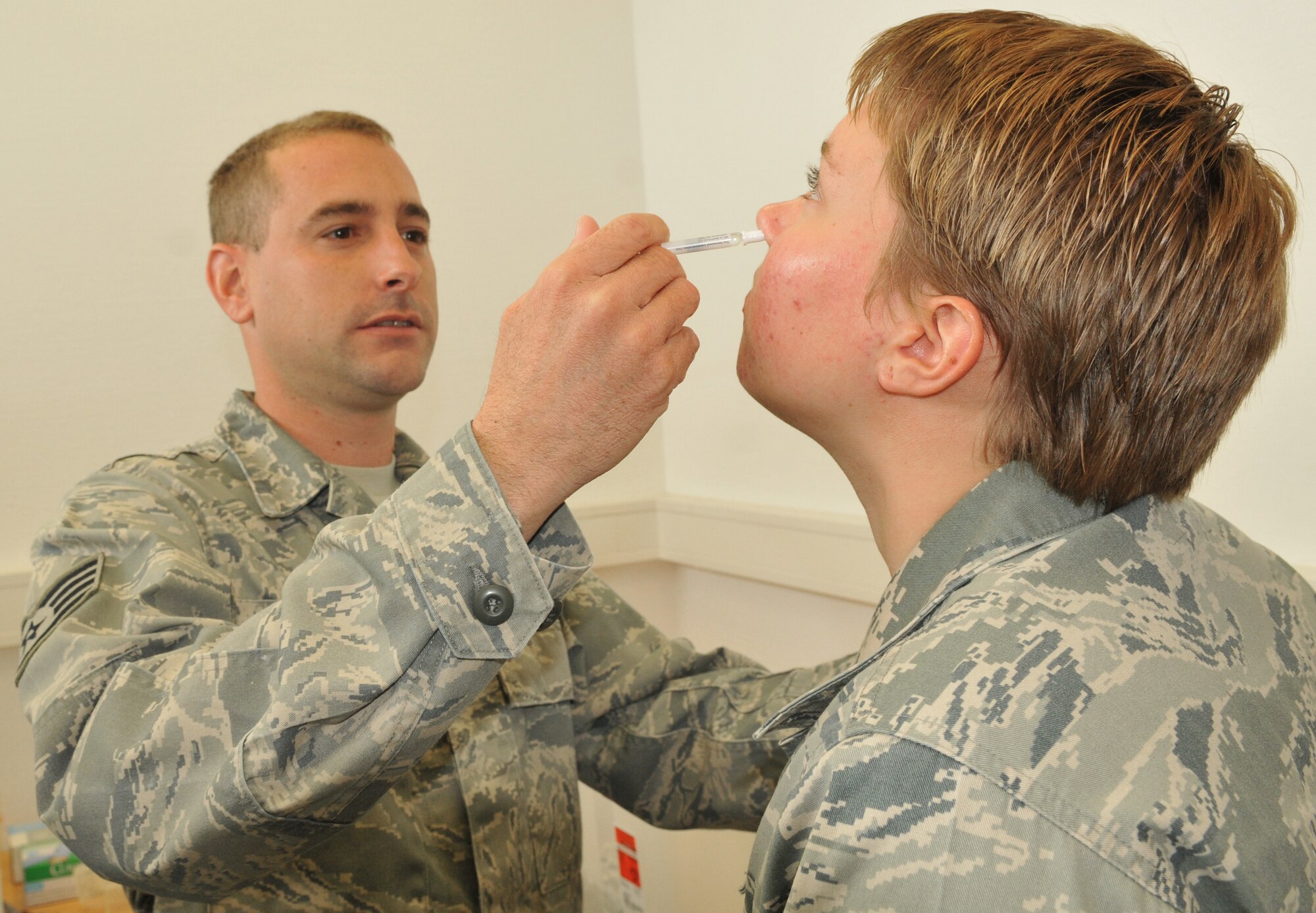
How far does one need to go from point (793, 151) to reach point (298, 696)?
5.30 ft

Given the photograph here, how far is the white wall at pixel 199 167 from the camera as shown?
194 centimetres

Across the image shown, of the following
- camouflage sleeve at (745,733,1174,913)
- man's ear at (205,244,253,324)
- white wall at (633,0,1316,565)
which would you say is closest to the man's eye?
camouflage sleeve at (745,733,1174,913)

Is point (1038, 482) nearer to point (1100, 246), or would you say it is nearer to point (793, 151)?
point (1100, 246)

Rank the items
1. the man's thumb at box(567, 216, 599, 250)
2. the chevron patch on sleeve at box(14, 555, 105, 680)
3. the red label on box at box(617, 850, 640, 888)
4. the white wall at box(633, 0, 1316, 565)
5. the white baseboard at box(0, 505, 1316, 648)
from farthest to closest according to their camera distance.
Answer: the red label on box at box(617, 850, 640, 888), the white baseboard at box(0, 505, 1316, 648), the white wall at box(633, 0, 1316, 565), the chevron patch on sleeve at box(14, 555, 105, 680), the man's thumb at box(567, 216, 599, 250)

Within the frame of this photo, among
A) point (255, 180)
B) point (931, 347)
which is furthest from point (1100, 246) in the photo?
point (255, 180)

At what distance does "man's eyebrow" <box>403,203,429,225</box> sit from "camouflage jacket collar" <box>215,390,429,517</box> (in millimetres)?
405

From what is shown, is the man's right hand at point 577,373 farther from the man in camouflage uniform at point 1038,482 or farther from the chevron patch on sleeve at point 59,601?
the chevron patch on sleeve at point 59,601

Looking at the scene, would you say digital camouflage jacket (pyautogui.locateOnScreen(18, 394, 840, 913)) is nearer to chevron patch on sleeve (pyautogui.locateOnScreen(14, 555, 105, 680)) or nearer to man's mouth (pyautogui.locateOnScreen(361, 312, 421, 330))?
chevron patch on sleeve (pyautogui.locateOnScreen(14, 555, 105, 680))

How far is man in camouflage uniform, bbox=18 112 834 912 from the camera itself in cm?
80

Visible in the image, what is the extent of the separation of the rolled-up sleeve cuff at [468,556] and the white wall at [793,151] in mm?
1046

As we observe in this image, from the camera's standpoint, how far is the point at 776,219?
1.03 m

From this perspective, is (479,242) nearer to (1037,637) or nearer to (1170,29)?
(1170,29)

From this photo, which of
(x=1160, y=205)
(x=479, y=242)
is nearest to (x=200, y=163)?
(x=479, y=242)

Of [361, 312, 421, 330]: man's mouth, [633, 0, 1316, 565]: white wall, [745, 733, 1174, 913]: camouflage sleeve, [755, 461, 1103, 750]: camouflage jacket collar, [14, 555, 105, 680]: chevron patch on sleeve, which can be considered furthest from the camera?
[361, 312, 421, 330]: man's mouth
